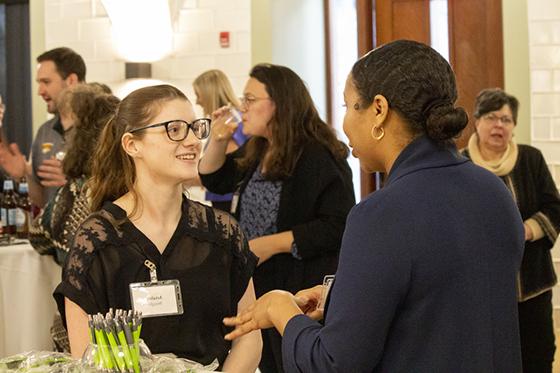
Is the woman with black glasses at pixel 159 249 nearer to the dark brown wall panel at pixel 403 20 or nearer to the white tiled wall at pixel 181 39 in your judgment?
the white tiled wall at pixel 181 39

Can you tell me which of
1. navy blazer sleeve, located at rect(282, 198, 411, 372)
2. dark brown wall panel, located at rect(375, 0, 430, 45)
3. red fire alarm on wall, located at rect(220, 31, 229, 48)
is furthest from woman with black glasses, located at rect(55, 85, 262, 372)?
dark brown wall panel, located at rect(375, 0, 430, 45)

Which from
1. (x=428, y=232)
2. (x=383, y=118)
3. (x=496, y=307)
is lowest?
(x=496, y=307)

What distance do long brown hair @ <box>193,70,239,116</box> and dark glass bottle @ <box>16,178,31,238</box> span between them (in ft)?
4.28

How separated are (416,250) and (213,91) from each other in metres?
3.94

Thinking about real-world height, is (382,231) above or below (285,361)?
above

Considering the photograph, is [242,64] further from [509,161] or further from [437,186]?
[437,186]

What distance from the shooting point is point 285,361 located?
63.3 inches

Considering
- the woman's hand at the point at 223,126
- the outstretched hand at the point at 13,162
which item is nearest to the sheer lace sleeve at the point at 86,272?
the woman's hand at the point at 223,126

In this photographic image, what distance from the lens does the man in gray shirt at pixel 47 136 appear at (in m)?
4.57

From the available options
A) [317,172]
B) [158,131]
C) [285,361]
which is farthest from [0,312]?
[285,361]

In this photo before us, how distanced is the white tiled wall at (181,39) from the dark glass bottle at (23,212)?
188 centimetres

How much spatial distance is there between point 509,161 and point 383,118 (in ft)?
8.08

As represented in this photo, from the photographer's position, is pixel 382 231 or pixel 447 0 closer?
pixel 382 231

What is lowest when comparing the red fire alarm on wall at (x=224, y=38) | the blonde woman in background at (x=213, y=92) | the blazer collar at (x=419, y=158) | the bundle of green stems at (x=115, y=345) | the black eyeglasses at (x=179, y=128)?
the bundle of green stems at (x=115, y=345)
